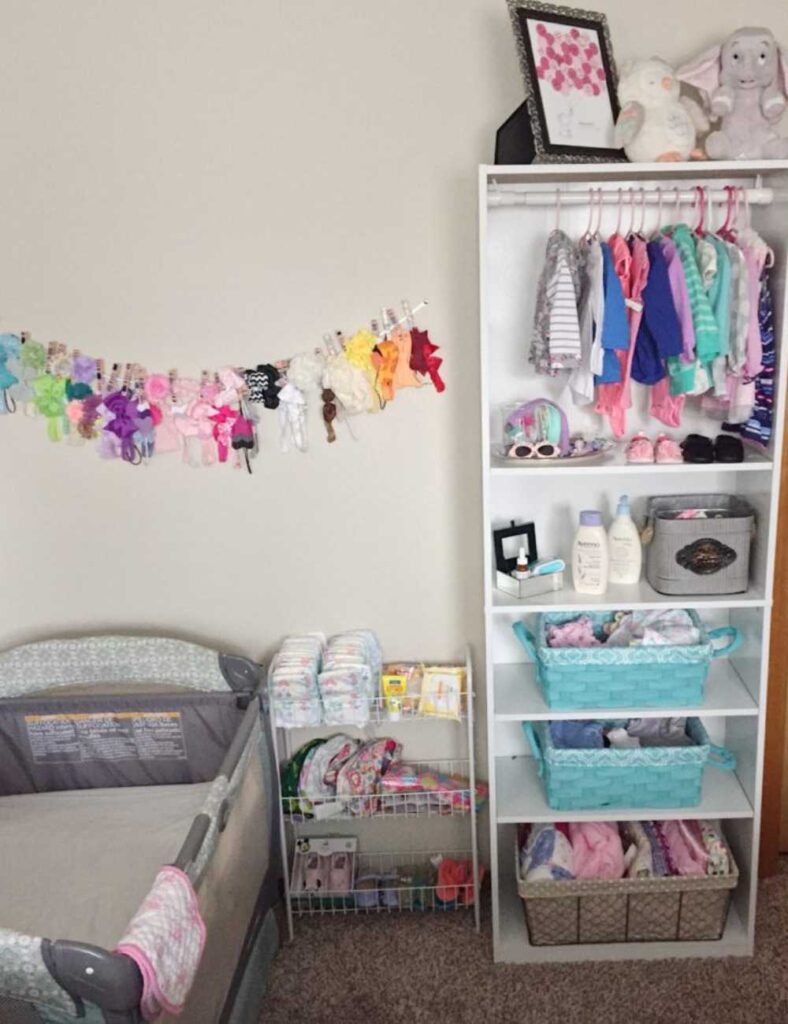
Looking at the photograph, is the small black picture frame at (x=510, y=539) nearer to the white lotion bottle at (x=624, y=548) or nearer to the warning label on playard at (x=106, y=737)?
the white lotion bottle at (x=624, y=548)

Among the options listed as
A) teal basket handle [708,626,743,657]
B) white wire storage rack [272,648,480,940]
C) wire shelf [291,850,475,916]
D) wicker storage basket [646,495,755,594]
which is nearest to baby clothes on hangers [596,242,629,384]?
wicker storage basket [646,495,755,594]

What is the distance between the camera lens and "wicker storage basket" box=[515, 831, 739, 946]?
2.20 meters

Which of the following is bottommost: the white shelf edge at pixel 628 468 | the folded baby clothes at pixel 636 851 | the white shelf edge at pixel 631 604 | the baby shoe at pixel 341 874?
the baby shoe at pixel 341 874

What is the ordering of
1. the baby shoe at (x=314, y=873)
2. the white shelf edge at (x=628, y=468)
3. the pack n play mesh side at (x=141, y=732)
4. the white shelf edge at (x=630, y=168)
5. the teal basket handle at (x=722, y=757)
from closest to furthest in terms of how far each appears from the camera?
1. the white shelf edge at (x=630, y=168)
2. the white shelf edge at (x=628, y=468)
3. the pack n play mesh side at (x=141, y=732)
4. the teal basket handle at (x=722, y=757)
5. the baby shoe at (x=314, y=873)

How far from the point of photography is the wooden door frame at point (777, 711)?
228 centimetres

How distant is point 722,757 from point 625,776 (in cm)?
31

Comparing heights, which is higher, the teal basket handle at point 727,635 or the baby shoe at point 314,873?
the teal basket handle at point 727,635

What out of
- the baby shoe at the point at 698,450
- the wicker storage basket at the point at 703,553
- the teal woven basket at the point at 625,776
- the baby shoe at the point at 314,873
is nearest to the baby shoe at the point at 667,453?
the baby shoe at the point at 698,450

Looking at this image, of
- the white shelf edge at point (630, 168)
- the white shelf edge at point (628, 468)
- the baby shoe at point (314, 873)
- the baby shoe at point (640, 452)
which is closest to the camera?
the white shelf edge at point (630, 168)

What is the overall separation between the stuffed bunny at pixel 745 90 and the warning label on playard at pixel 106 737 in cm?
195

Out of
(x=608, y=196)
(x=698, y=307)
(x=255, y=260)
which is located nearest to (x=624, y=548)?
(x=698, y=307)

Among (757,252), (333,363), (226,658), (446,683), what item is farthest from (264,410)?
(757,252)

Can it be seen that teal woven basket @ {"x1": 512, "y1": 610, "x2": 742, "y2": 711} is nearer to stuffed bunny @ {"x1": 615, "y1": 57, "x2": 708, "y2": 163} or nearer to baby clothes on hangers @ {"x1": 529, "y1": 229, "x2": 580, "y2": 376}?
baby clothes on hangers @ {"x1": 529, "y1": 229, "x2": 580, "y2": 376}

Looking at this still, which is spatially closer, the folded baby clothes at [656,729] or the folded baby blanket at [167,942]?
the folded baby blanket at [167,942]
